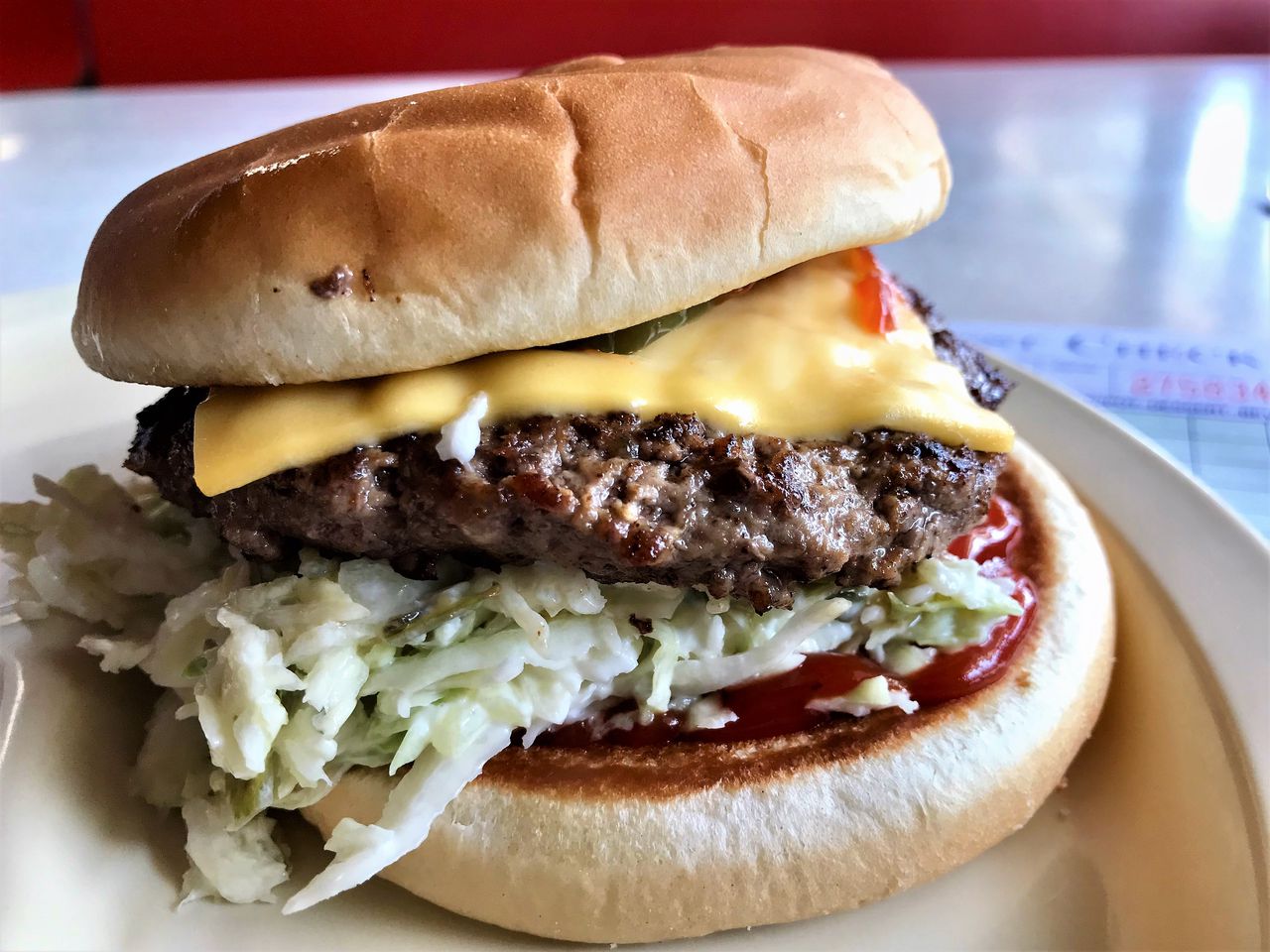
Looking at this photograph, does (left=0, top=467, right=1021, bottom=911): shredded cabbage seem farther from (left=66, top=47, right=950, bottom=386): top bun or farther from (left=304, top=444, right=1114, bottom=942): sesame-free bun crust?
(left=66, top=47, right=950, bottom=386): top bun

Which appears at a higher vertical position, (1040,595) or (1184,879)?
(1040,595)

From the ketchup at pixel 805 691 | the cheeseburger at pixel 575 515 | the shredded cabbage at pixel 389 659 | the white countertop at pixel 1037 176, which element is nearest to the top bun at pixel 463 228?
the cheeseburger at pixel 575 515

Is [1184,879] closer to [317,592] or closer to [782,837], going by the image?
[782,837]

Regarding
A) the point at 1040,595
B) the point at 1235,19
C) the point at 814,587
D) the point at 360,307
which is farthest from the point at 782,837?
the point at 1235,19

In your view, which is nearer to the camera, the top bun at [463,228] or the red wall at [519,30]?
the top bun at [463,228]

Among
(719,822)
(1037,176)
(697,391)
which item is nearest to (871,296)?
(697,391)

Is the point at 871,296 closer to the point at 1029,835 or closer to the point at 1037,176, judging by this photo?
the point at 1029,835

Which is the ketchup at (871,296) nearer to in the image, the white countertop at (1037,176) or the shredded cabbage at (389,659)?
the shredded cabbage at (389,659)
